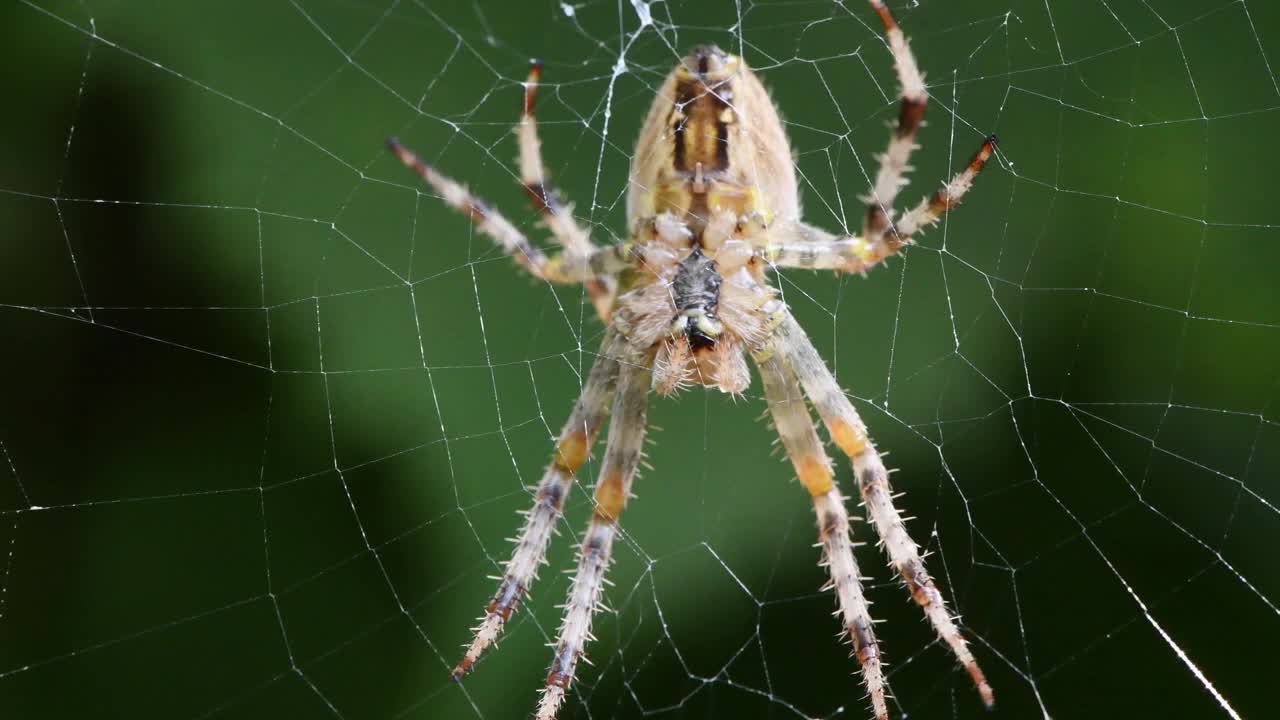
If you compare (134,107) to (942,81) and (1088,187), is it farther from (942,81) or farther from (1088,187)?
(1088,187)

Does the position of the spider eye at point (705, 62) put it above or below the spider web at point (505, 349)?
above

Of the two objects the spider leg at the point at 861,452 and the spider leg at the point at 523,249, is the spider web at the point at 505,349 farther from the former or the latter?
the spider leg at the point at 523,249

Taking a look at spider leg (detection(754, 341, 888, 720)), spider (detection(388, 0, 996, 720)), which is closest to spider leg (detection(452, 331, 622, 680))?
spider (detection(388, 0, 996, 720))

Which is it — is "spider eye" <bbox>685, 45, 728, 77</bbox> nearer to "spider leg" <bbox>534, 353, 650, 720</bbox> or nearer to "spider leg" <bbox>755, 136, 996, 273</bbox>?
"spider leg" <bbox>755, 136, 996, 273</bbox>

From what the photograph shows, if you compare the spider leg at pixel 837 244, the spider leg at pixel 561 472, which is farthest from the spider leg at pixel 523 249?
the spider leg at pixel 837 244

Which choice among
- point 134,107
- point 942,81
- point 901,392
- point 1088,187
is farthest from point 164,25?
point 1088,187

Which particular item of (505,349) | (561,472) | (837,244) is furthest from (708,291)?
(505,349)
